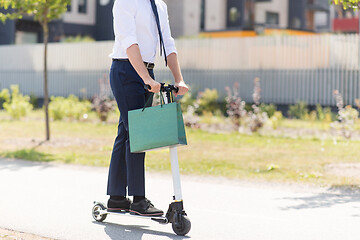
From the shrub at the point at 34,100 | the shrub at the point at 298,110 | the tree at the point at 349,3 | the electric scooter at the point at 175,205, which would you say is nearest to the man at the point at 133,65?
the electric scooter at the point at 175,205

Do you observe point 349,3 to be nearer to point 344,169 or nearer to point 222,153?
point 344,169

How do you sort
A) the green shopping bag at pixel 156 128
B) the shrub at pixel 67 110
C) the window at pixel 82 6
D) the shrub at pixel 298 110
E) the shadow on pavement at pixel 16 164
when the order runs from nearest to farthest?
the green shopping bag at pixel 156 128, the shadow on pavement at pixel 16 164, the shrub at pixel 67 110, the shrub at pixel 298 110, the window at pixel 82 6

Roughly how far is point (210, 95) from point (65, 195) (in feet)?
41.5

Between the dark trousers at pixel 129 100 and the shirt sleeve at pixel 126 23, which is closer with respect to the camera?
the shirt sleeve at pixel 126 23

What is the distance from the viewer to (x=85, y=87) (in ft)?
82.0

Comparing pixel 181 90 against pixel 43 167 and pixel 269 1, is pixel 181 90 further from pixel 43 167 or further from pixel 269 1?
pixel 269 1

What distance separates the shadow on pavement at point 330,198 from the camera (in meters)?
6.66

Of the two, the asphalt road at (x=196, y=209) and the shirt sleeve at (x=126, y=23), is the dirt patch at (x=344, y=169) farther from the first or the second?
the shirt sleeve at (x=126, y=23)

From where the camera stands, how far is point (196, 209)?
636 centimetres

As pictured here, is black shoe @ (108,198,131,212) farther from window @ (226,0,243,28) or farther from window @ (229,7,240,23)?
window @ (229,7,240,23)

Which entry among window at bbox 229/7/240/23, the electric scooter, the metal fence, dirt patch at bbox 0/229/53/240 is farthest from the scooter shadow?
window at bbox 229/7/240/23

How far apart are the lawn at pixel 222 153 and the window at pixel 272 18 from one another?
1205 inches

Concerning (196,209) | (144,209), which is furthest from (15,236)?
(196,209)

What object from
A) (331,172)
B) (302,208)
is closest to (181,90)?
(302,208)
